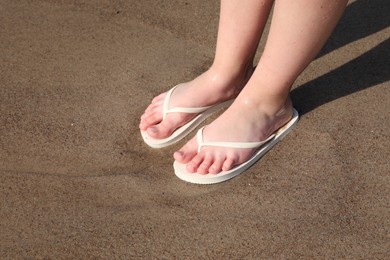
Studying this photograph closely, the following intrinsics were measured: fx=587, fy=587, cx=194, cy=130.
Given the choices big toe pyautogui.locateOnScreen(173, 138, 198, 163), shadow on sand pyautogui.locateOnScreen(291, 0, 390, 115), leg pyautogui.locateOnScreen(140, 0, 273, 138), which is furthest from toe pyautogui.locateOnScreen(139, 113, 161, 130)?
shadow on sand pyautogui.locateOnScreen(291, 0, 390, 115)

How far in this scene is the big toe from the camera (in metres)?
1.74

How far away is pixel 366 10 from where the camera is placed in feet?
7.98

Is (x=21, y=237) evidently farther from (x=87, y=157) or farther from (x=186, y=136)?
(x=186, y=136)

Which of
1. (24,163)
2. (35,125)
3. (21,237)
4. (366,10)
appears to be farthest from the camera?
(366,10)

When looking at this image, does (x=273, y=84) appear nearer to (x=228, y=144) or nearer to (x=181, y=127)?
(x=228, y=144)

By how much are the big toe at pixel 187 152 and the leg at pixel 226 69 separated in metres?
0.11

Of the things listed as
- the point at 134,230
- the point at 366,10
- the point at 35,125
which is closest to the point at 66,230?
the point at 134,230

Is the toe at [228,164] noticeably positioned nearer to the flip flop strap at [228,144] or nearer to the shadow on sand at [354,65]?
the flip flop strap at [228,144]

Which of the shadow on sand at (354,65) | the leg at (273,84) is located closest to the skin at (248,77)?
the leg at (273,84)

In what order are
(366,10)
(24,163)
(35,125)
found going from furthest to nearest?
(366,10), (35,125), (24,163)

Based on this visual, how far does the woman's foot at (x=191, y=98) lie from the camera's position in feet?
6.08

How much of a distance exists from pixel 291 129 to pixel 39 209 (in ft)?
2.67

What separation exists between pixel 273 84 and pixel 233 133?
19cm

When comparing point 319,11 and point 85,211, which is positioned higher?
point 319,11
